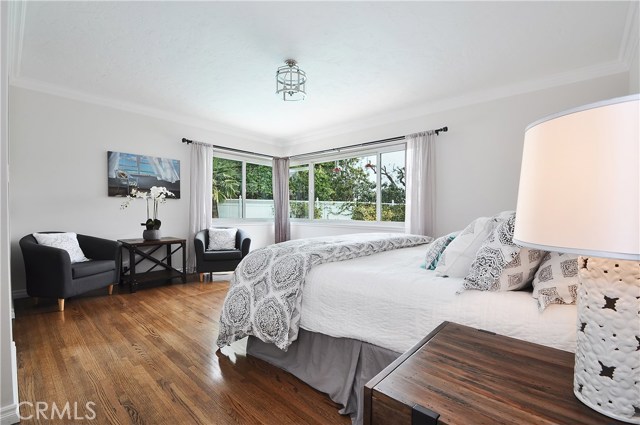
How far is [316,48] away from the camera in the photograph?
2678mm

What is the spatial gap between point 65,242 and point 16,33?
206cm

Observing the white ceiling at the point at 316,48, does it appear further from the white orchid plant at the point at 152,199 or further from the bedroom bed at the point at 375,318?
the bedroom bed at the point at 375,318

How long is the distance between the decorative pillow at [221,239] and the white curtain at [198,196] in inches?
11.4

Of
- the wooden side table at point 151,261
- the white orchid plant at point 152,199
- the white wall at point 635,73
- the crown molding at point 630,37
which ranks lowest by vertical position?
the wooden side table at point 151,261

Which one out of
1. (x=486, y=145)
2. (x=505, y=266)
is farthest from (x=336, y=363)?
(x=486, y=145)

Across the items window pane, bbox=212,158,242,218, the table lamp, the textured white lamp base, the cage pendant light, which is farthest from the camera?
window pane, bbox=212,158,242,218

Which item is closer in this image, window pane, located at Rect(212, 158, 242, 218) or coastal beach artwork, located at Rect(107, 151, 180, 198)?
coastal beach artwork, located at Rect(107, 151, 180, 198)

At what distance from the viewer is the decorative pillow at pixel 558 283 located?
121 centimetres

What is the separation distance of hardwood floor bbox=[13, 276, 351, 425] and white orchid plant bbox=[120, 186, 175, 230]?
1.41m

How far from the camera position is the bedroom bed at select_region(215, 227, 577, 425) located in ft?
4.08

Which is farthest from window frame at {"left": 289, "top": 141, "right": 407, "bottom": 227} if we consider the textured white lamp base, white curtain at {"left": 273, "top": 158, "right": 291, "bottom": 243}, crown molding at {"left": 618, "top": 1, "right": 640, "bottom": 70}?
the textured white lamp base

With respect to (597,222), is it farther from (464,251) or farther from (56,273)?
(56,273)

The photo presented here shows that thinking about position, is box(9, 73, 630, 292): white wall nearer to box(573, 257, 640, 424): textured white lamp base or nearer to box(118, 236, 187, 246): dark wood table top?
box(118, 236, 187, 246): dark wood table top

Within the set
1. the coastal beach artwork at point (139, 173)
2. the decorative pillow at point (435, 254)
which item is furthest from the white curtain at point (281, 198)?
the decorative pillow at point (435, 254)
